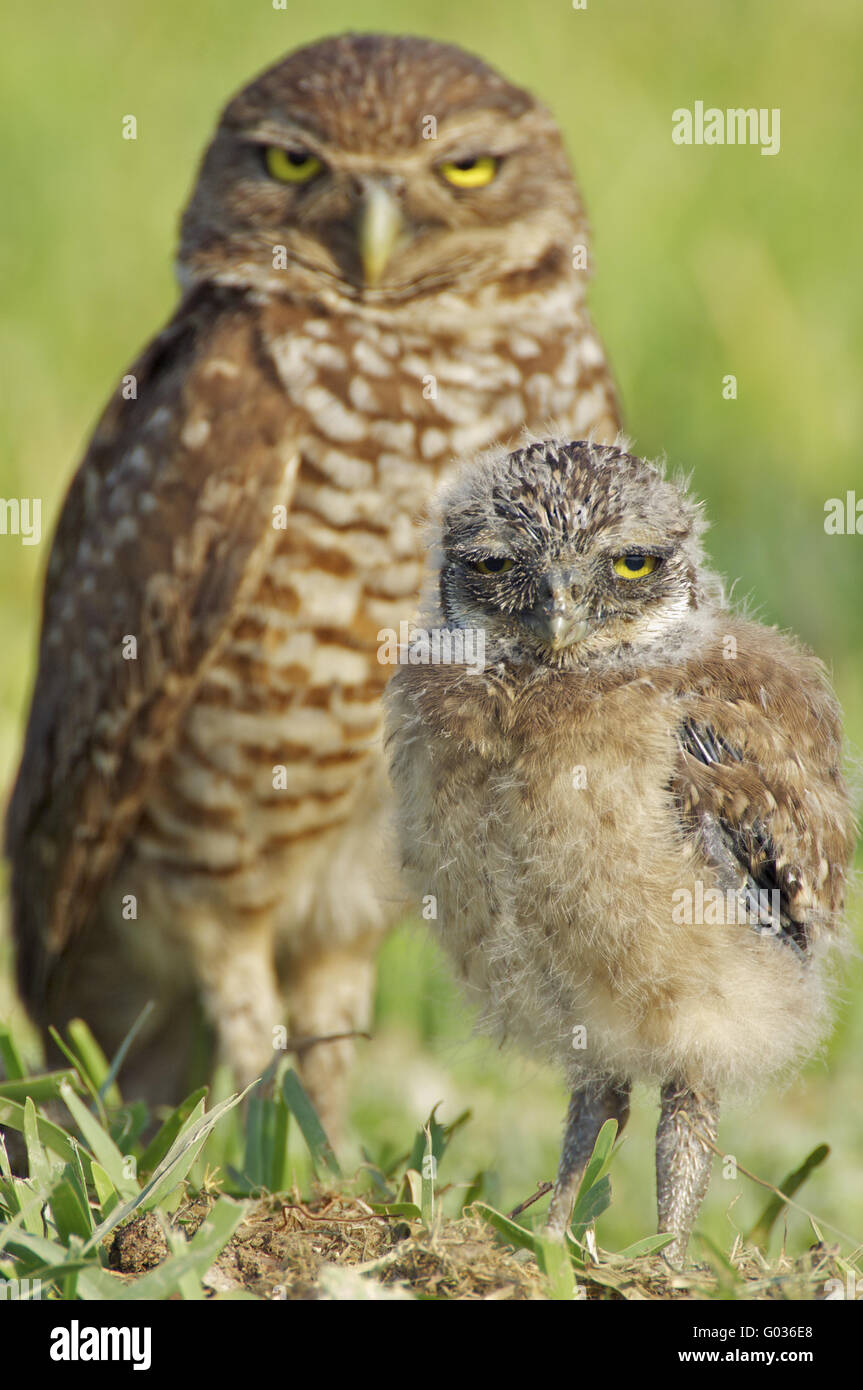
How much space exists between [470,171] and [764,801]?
2.20 m

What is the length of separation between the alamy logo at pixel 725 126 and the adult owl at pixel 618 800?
8.32 m

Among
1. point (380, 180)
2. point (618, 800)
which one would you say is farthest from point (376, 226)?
point (618, 800)

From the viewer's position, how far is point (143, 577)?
157 inches

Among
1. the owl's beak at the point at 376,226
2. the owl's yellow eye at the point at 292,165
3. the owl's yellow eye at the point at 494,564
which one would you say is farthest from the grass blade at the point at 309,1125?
the owl's yellow eye at the point at 292,165

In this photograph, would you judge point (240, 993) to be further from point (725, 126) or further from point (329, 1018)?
point (725, 126)

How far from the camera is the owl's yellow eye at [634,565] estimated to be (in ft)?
8.07

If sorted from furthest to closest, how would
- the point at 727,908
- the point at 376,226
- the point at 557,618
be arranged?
the point at 376,226 → the point at 727,908 → the point at 557,618

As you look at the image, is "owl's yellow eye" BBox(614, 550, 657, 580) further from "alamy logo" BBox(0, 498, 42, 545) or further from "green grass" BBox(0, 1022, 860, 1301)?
"alamy logo" BBox(0, 498, 42, 545)

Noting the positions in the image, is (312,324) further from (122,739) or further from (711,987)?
(711,987)

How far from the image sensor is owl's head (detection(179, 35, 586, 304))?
3887mm

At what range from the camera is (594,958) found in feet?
7.99

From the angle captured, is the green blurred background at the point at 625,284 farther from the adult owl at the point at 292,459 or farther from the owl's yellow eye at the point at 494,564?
the adult owl at the point at 292,459
